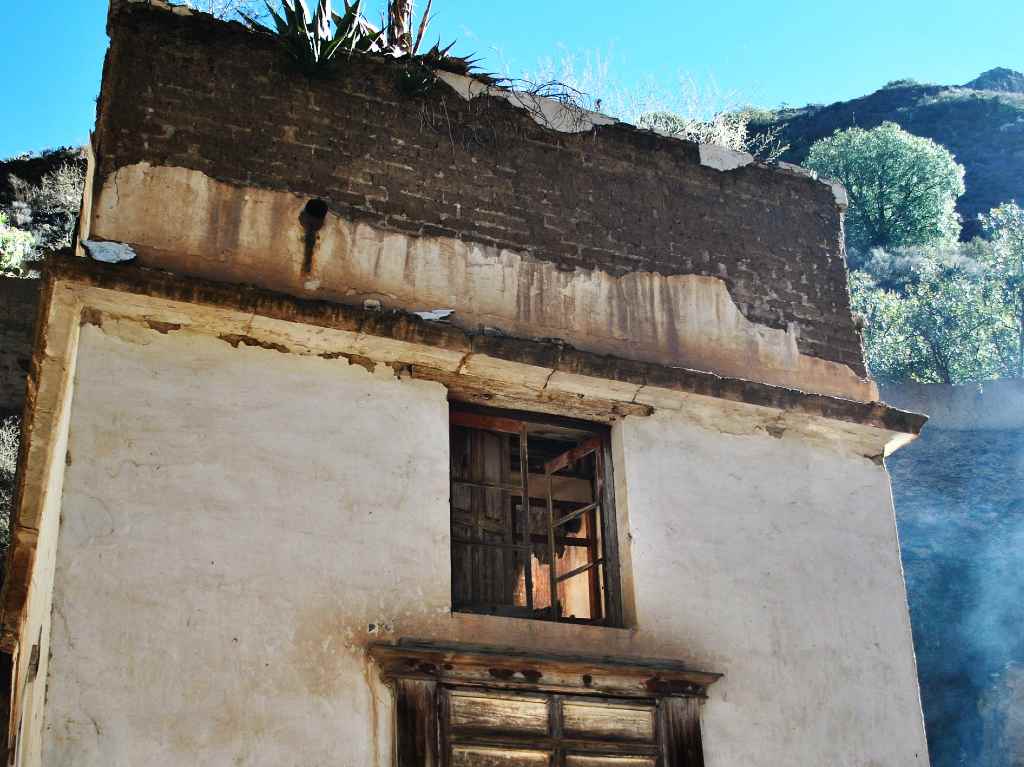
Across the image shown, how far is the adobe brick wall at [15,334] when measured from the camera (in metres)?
19.2

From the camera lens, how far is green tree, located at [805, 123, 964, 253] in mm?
41344

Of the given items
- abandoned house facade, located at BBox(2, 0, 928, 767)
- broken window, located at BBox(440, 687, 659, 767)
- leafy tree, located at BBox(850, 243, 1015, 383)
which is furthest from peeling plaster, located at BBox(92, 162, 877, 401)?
leafy tree, located at BBox(850, 243, 1015, 383)

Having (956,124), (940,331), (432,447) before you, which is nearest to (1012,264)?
(940,331)

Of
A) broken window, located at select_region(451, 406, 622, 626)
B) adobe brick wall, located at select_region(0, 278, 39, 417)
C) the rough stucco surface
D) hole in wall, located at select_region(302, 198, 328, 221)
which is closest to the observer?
the rough stucco surface

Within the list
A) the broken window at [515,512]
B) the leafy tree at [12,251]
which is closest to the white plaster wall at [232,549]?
the broken window at [515,512]

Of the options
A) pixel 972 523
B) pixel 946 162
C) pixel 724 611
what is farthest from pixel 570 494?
pixel 946 162

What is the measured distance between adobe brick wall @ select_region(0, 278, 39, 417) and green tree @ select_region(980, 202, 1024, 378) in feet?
77.1

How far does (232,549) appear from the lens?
257 inches

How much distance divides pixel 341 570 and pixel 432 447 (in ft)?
3.24

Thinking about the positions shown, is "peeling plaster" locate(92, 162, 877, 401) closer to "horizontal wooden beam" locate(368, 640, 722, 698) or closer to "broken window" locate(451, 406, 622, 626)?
"broken window" locate(451, 406, 622, 626)

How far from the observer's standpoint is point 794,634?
7.63 m

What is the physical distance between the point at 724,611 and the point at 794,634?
490 millimetres

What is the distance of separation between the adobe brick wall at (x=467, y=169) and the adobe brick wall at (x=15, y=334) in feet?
41.0

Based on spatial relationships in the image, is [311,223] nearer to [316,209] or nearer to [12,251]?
[316,209]
